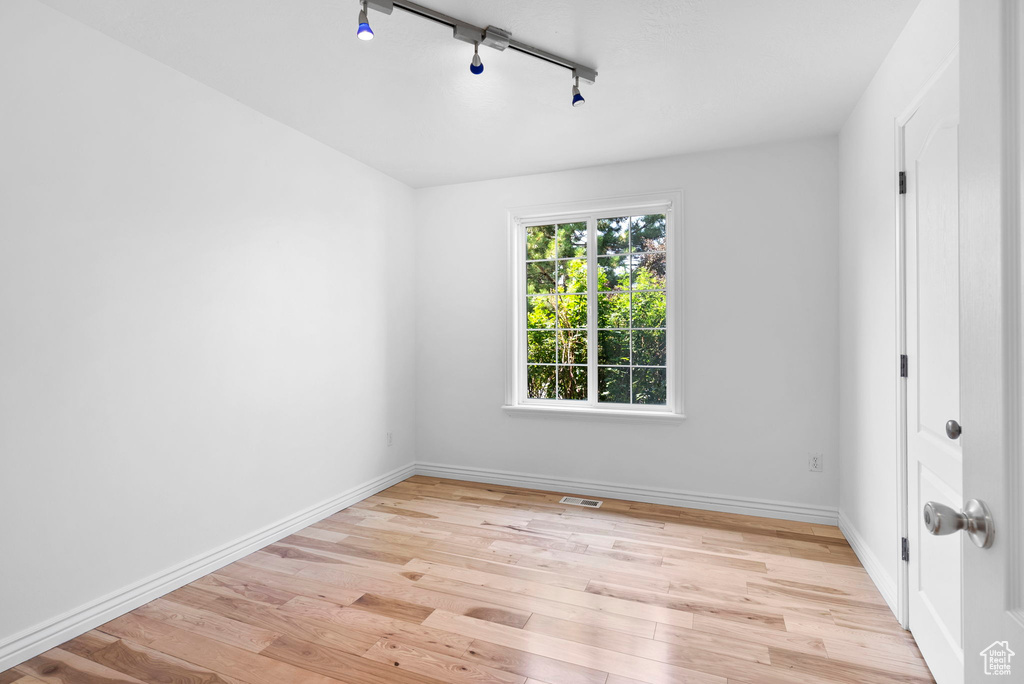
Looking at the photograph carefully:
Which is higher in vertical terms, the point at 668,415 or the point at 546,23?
the point at 546,23

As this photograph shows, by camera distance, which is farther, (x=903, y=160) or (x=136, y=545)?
(x=136, y=545)

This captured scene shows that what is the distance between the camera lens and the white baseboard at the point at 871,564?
89.2 inches

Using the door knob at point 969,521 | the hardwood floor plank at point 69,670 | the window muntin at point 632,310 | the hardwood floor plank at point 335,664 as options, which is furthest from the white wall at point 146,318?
the door knob at point 969,521

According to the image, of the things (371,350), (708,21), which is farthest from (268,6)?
(371,350)

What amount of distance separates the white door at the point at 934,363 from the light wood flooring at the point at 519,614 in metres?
0.25

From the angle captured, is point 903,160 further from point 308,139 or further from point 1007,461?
point 308,139

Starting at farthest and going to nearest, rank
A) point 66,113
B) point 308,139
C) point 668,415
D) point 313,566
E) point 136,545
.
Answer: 1. point 668,415
2. point 308,139
3. point 313,566
4. point 136,545
5. point 66,113

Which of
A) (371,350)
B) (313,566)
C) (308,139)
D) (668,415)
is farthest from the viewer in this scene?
(371,350)

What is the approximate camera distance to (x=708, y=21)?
2111 mm

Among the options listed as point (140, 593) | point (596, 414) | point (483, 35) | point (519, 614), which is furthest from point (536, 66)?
point (140, 593)

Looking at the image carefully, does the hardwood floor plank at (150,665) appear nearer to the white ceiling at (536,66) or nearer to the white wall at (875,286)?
the white ceiling at (536,66)

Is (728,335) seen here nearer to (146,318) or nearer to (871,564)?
(871,564)

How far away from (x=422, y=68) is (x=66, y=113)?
149 cm

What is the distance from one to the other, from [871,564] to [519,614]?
1.79 meters
